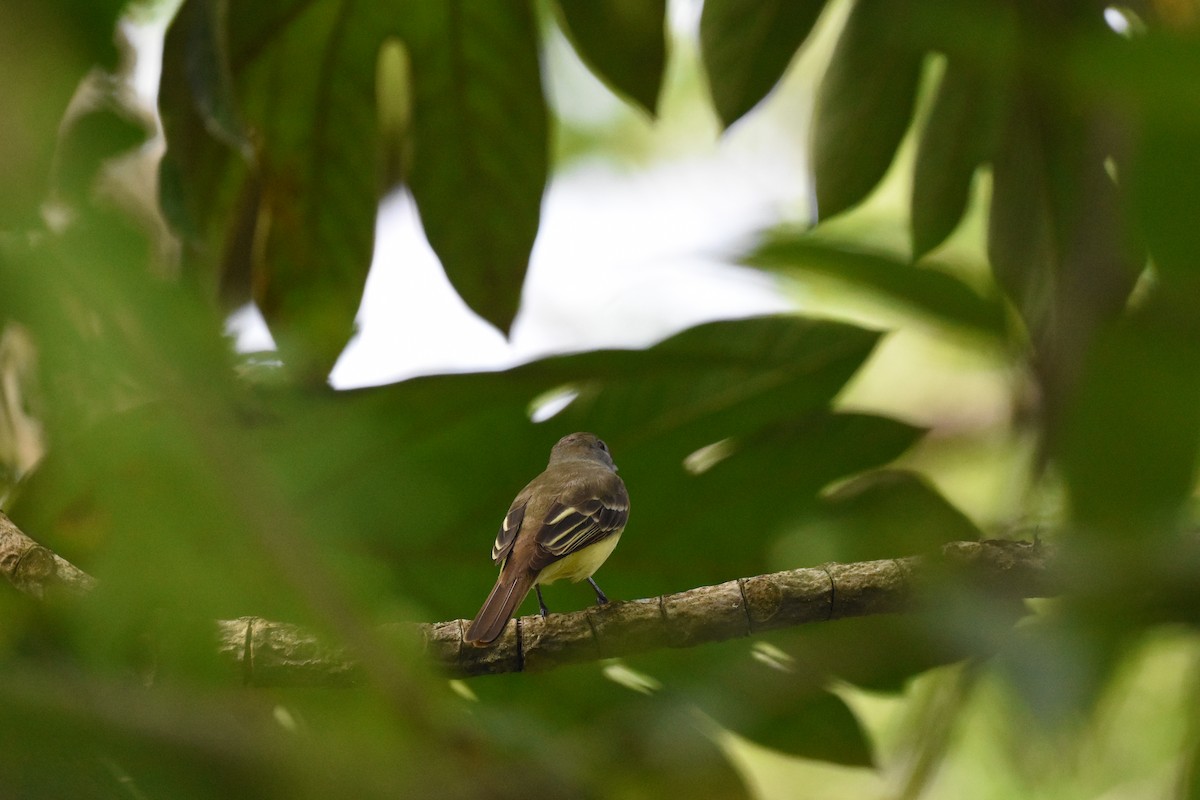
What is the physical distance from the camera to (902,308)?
3.01 ft

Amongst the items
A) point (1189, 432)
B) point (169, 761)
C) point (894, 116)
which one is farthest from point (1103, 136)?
point (169, 761)

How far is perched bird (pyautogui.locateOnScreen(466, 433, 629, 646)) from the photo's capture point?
169cm

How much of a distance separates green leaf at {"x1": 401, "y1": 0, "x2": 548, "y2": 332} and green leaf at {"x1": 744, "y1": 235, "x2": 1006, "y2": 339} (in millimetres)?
1538

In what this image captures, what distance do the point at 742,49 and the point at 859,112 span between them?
13.6 inches

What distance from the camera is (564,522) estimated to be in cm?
179

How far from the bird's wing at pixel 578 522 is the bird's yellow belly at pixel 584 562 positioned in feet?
0.04

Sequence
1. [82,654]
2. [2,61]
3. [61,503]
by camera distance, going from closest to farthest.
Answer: [82,654] → [2,61] → [61,503]

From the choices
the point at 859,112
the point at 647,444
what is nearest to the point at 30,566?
the point at 647,444

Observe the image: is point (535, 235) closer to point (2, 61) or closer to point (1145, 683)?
point (1145, 683)

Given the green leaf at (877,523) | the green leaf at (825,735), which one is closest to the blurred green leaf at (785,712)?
the green leaf at (825,735)

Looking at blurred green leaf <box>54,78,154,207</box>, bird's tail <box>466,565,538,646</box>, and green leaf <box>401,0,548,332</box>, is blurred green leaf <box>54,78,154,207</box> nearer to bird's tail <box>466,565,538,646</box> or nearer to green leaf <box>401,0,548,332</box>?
bird's tail <box>466,565,538,646</box>

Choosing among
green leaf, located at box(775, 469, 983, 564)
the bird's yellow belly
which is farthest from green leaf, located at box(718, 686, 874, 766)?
the bird's yellow belly

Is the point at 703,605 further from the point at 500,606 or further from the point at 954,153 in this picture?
the point at 954,153

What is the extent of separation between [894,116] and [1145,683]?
1.28 metres
